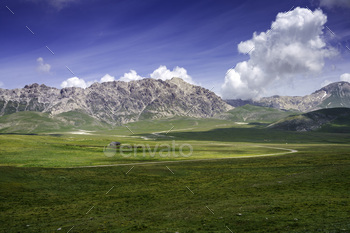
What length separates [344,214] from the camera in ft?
74.3

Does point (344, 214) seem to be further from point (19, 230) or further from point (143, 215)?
point (19, 230)

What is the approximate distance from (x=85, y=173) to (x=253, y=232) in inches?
1878

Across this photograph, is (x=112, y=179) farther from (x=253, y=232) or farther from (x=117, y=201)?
(x=253, y=232)

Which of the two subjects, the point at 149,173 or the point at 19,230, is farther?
the point at 149,173

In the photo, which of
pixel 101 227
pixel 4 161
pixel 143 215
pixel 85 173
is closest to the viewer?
pixel 101 227

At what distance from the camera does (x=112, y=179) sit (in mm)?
51812

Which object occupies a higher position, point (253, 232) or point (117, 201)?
point (253, 232)

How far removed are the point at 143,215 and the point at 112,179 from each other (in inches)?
1018

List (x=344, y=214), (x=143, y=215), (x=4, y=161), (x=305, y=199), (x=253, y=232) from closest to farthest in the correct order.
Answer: (x=253, y=232), (x=344, y=214), (x=143, y=215), (x=305, y=199), (x=4, y=161)

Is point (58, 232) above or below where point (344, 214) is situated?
below

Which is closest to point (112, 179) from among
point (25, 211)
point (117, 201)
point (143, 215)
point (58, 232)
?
point (117, 201)

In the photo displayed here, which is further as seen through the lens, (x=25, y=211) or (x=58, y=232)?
(x=25, y=211)


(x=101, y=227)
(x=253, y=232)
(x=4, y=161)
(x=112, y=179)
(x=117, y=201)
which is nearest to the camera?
(x=253, y=232)

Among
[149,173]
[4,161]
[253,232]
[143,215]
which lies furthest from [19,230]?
[4,161]
